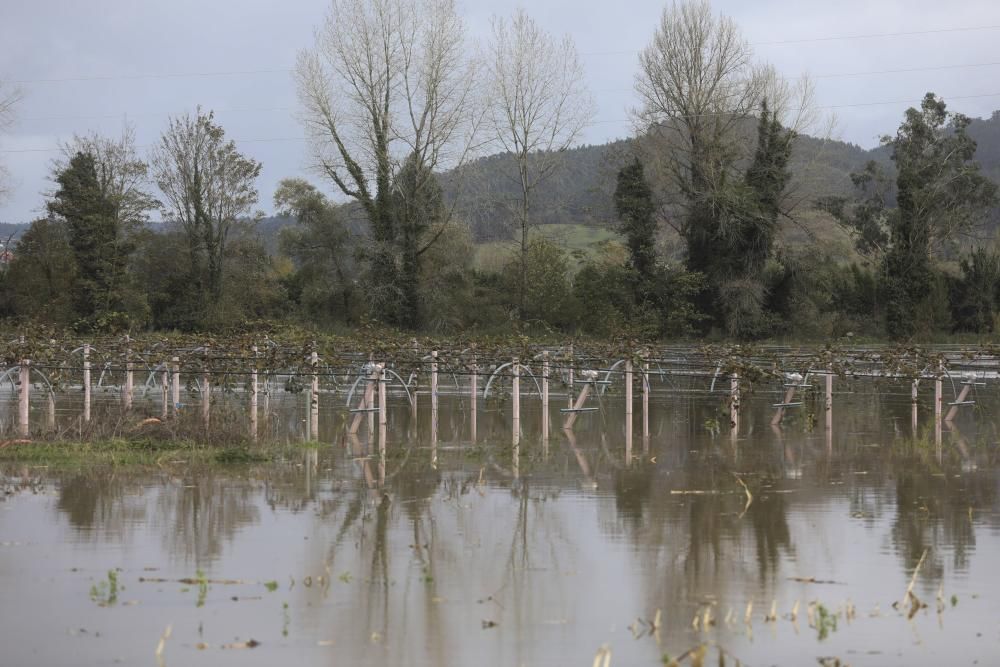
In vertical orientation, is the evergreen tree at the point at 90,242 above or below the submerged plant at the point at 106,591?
above

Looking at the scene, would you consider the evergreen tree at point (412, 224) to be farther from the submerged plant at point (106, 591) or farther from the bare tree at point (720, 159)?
the submerged plant at point (106, 591)

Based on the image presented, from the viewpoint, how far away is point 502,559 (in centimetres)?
805

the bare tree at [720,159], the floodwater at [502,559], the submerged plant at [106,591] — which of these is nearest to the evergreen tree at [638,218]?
the bare tree at [720,159]

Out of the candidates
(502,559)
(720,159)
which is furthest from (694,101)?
(502,559)

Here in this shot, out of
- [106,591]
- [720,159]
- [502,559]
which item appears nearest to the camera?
[106,591]

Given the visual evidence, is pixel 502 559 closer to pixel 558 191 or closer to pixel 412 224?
pixel 412 224

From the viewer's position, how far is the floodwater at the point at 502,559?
19.9 ft

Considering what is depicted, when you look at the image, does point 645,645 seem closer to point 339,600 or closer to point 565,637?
point 565,637

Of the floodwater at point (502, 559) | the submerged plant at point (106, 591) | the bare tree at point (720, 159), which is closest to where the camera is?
the floodwater at point (502, 559)

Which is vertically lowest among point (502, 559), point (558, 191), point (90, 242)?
point (502, 559)

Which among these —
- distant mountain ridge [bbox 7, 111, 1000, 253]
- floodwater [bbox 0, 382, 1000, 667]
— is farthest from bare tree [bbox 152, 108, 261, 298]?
floodwater [bbox 0, 382, 1000, 667]

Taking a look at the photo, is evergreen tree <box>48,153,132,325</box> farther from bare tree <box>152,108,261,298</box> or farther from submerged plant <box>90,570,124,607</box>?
submerged plant <box>90,570,124,607</box>

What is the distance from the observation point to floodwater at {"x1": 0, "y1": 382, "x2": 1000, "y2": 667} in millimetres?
→ 6059

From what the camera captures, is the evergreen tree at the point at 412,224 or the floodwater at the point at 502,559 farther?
the evergreen tree at the point at 412,224
